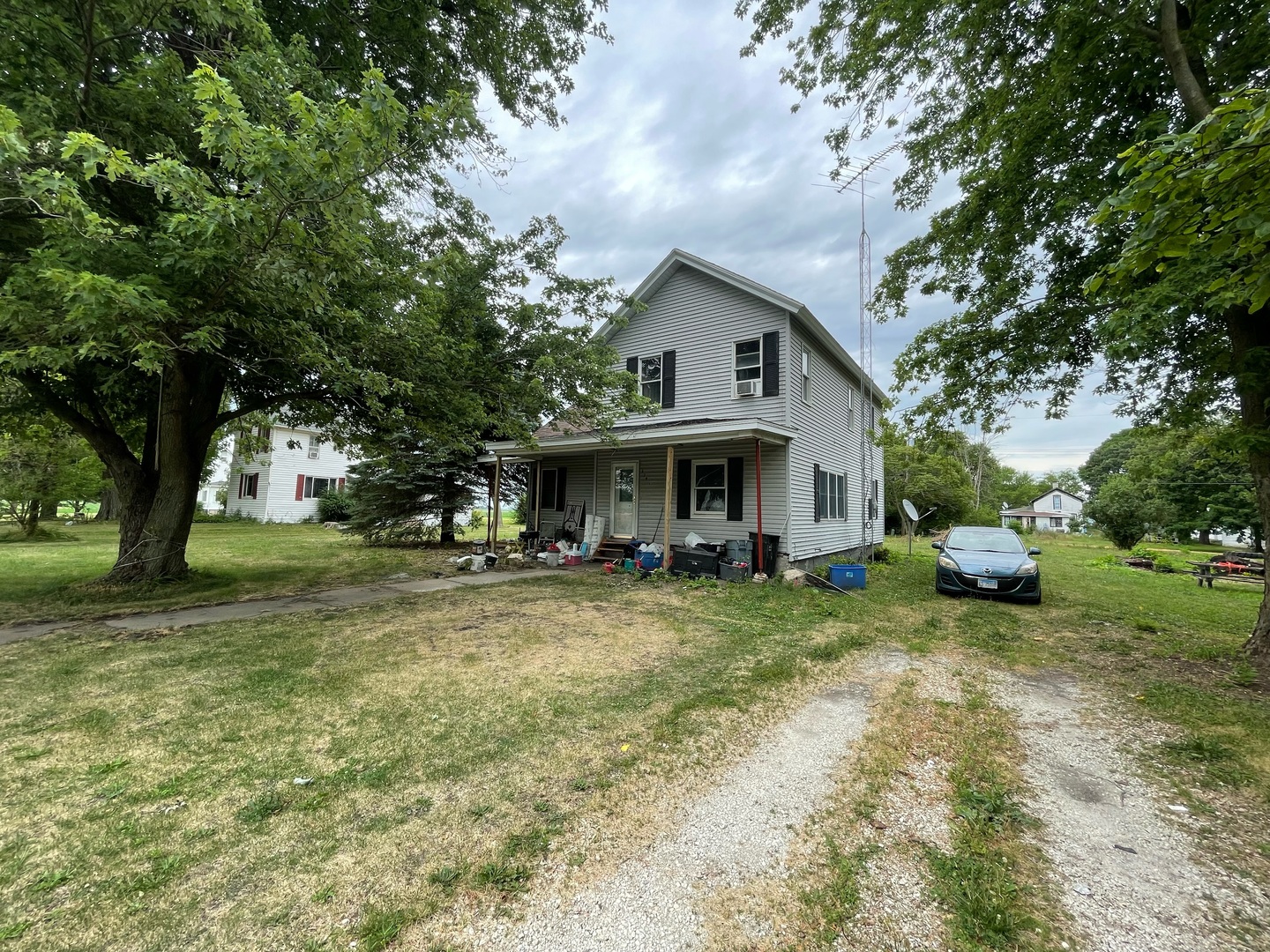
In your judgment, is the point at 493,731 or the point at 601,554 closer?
the point at 493,731

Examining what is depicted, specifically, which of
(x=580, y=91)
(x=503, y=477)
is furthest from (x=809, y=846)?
(x=503, y=477)

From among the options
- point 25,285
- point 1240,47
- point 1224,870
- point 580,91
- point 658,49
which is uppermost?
point 658,49

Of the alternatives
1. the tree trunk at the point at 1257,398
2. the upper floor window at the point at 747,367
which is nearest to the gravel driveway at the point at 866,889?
the tree trunk at the point at 1257,398

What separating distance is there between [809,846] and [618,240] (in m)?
16.5

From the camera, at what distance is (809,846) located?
233cm

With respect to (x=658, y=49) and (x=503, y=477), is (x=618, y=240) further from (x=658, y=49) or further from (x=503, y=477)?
(x=503, y=477)

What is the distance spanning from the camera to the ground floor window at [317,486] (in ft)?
84.7

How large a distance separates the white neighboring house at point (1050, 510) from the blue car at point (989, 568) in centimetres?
6335

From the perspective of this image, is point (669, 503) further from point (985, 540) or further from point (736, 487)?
point (985, 540)

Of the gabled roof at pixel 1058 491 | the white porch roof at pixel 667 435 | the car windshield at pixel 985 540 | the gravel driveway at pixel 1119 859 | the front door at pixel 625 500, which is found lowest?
the gravel driveway at pixel 1119 859

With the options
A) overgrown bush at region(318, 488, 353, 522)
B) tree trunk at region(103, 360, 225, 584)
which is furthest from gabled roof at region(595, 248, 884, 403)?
overgrown bush at region(318, 488, 353, 522)

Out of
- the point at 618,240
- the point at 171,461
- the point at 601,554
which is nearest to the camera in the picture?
the point at 171,461

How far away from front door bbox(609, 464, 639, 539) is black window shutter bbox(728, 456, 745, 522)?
99.4 inches

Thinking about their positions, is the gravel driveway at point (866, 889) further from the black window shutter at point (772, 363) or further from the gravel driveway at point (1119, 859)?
the black window shutter at point (772, 363)
